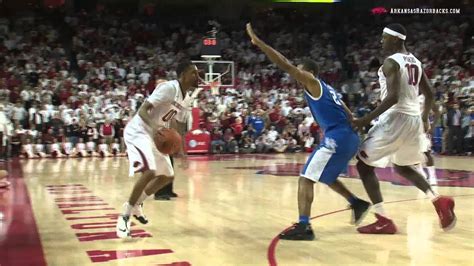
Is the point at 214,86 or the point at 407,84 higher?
the point at 214,86

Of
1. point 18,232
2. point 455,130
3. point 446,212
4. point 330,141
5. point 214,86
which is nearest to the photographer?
point 330,141

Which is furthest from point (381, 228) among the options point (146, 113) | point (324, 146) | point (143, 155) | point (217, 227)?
point (146, 113)

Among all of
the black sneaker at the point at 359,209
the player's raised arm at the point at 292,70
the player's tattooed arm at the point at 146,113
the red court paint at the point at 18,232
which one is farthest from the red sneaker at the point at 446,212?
the red court paint at the point at 18,232

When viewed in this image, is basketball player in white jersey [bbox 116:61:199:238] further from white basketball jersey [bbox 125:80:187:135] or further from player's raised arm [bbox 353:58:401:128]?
player's raised arm [bbox 353:58:401:128]

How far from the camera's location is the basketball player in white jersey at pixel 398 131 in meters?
5.05

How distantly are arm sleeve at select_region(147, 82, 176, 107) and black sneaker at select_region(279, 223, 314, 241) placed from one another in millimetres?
1514

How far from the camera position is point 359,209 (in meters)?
5.36

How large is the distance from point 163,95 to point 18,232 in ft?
5.95

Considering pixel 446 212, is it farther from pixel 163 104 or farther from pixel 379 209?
pixel 163 104

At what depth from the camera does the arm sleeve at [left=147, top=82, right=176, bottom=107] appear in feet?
16.7

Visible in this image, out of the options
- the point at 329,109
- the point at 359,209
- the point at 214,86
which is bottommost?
the point at 359,209

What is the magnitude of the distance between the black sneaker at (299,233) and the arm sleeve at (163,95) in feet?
4.97

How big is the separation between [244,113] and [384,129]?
1367 centimetres

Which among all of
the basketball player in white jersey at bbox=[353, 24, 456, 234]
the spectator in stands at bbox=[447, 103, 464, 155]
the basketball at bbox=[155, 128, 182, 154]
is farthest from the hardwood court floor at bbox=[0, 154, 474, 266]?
the spectator in stands at bbox=[447, 103, 464, 155]
